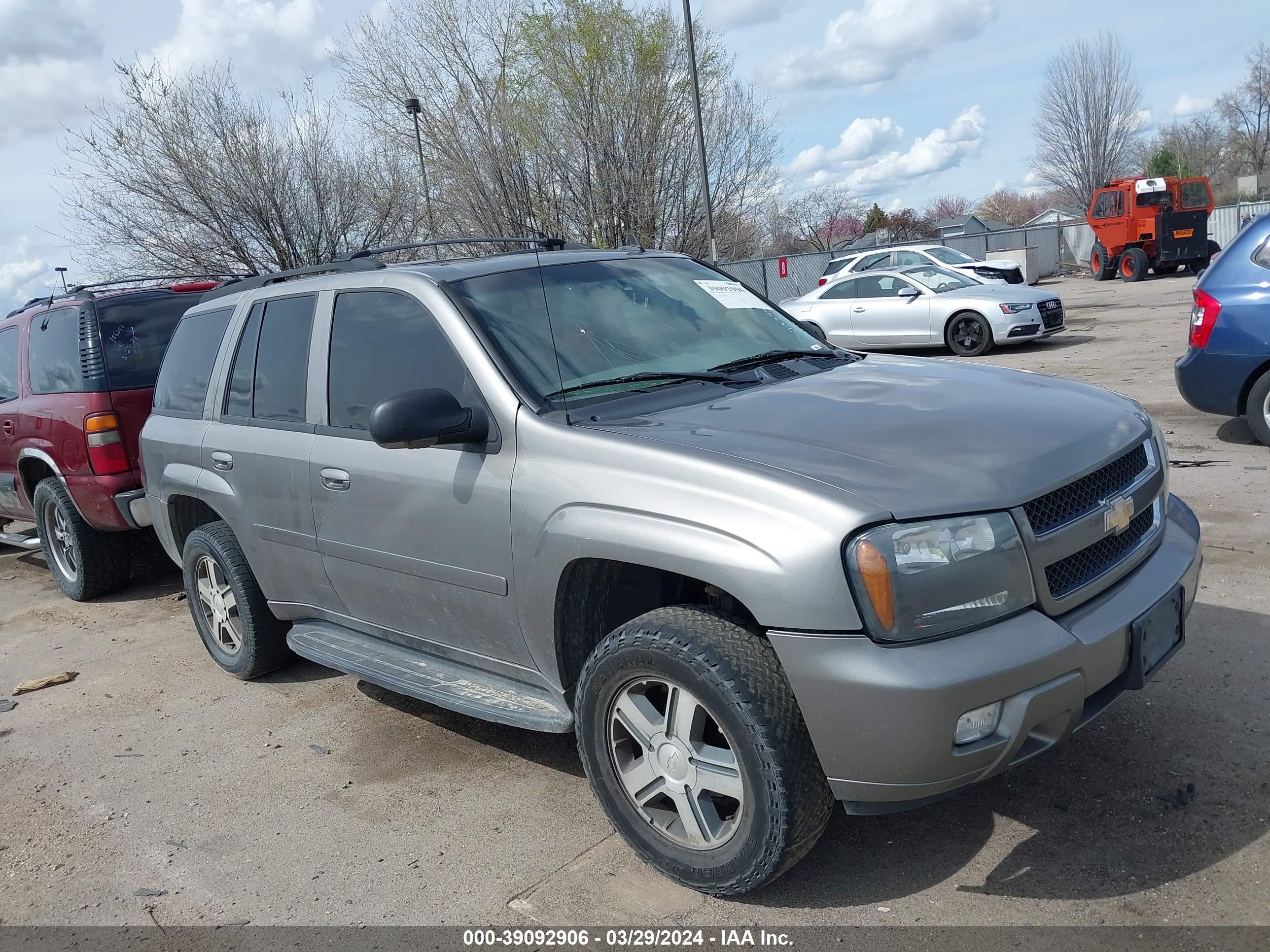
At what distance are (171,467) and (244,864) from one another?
2374 mm

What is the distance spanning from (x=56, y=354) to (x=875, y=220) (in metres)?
63.3

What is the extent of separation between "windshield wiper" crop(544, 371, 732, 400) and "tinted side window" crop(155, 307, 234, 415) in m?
2.30

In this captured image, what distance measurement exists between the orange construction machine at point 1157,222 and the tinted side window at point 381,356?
27.7m

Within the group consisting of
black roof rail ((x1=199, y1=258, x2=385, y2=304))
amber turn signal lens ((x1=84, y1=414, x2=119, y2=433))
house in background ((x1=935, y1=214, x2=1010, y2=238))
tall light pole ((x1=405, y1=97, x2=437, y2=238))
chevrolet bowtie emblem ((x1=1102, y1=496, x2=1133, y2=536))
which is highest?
tall light pole ((x1=405, y1=97, x2=437, y2=238))

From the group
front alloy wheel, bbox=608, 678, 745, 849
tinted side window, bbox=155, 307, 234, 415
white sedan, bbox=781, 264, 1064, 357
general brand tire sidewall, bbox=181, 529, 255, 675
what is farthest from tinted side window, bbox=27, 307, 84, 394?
white sedan, bbox=781, 264, 1064, 357

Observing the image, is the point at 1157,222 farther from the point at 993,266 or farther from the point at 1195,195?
the point at 993,266

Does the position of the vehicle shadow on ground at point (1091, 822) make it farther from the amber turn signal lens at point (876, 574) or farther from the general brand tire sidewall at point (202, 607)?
the general brand tire sidewall at point (202, 607)

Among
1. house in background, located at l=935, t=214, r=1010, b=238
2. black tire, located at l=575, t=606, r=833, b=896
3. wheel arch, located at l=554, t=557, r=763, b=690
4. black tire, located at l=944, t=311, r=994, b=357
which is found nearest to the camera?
black tire, located at l=575, t=606, r=833, b=896

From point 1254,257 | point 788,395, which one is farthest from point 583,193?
point 788,395

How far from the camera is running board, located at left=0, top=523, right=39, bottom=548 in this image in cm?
745

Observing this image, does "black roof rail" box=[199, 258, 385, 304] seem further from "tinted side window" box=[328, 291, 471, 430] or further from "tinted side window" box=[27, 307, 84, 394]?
"tinted side window" box=[27, 307, 84, 394]

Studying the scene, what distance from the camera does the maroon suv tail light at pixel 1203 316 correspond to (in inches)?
286

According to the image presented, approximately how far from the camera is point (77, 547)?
274 inches

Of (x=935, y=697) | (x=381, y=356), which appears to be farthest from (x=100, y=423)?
(x=935, y=697)
